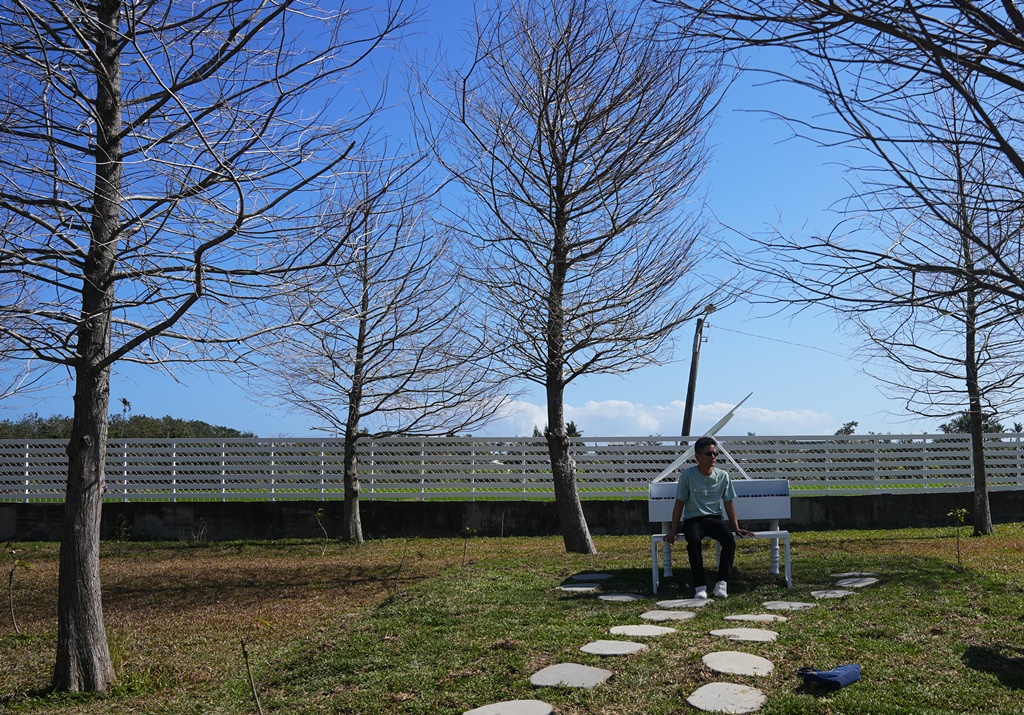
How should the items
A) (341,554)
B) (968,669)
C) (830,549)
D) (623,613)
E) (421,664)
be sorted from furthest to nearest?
(341,554) → (830,549) → (623,613) → (421,664) → (968,669)

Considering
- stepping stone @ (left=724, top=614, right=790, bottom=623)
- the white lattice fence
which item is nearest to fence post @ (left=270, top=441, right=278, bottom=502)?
the white lattice fence

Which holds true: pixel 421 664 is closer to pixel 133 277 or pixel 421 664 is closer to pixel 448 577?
pixel 133 277

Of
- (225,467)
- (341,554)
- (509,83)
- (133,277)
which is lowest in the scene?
(341,554)

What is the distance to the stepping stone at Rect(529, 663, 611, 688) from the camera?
4.34m

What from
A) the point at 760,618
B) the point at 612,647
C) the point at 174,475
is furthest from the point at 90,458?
the point at 174,475

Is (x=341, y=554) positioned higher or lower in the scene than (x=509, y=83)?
lower

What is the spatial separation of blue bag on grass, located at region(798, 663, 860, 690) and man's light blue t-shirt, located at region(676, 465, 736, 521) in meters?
2.90

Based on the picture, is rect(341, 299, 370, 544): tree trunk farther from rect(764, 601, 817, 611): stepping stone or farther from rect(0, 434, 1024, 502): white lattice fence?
rect(764, 601, 817, 611): stepping stone

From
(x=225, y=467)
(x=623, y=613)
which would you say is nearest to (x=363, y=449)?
(x=225, y=467)

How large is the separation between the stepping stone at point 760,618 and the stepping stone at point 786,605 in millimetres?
317

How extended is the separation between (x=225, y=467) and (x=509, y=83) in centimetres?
905

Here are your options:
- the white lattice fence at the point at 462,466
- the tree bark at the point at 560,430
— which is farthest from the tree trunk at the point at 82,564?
the white lattice fence at the point at 462,466

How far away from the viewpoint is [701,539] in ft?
23.0

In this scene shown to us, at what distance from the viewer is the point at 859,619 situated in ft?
18.4
